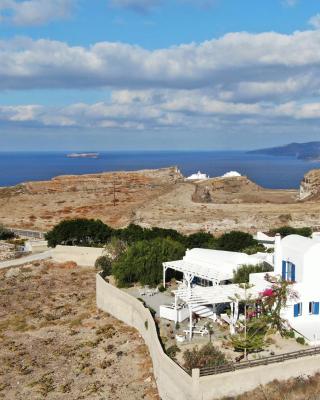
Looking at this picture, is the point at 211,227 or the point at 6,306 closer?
the point at 6,306

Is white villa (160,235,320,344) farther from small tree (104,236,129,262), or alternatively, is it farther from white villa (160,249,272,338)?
small tree (104,236,129,262)

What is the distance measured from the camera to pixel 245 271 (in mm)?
31125

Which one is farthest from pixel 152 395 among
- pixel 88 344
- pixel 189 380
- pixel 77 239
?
pixel 77 239

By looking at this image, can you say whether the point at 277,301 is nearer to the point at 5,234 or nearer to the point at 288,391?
the point at 288,391

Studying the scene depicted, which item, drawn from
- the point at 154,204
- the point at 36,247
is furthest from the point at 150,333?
the point at 154,204

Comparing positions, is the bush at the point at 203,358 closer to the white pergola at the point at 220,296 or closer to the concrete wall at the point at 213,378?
the concrete wall at the point at 213,378

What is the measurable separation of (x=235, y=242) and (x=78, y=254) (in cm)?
1568

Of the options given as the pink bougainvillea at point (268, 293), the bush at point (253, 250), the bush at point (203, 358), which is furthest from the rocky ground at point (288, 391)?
the bush at point (253, 250)

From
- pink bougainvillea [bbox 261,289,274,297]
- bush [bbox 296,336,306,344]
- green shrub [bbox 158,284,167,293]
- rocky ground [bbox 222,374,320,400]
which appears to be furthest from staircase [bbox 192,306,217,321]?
rocky ground [bbox 222,374,320,400]

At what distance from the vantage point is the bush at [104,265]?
132 feet

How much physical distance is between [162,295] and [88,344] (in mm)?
6695

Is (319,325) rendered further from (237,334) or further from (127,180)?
(127,180)

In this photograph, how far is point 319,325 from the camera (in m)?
26.8

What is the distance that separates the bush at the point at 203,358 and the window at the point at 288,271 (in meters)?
7.00
